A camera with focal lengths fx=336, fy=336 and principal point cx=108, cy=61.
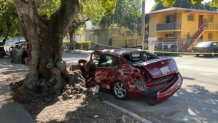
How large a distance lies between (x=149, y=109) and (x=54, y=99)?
9.28 feet

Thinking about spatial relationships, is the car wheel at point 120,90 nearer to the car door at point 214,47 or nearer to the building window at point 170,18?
the car door at point 214,47

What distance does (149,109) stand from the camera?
8.75m

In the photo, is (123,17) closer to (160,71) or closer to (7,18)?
(7,18)

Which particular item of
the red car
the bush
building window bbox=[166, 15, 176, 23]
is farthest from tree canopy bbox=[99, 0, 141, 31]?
the red car

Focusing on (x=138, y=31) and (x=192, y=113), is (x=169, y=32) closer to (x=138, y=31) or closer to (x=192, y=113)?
(x=138, y=31)

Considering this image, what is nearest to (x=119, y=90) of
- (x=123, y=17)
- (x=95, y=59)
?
(x=95, y=59)

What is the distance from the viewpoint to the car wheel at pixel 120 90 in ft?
31.5

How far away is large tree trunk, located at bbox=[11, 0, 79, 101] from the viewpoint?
34.4 feet

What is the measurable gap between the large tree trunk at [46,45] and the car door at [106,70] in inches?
43.9

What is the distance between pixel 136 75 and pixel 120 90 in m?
0.97

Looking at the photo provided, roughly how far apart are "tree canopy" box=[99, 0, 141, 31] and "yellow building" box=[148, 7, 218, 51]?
269 inches

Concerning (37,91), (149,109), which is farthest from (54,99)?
(149,109)

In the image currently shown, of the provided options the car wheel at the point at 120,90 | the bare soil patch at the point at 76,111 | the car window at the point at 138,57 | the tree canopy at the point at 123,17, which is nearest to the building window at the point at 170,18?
the tree canopy at the point at 123,17

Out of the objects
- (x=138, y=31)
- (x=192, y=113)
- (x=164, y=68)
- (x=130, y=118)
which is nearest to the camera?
(x=130, y=118)
